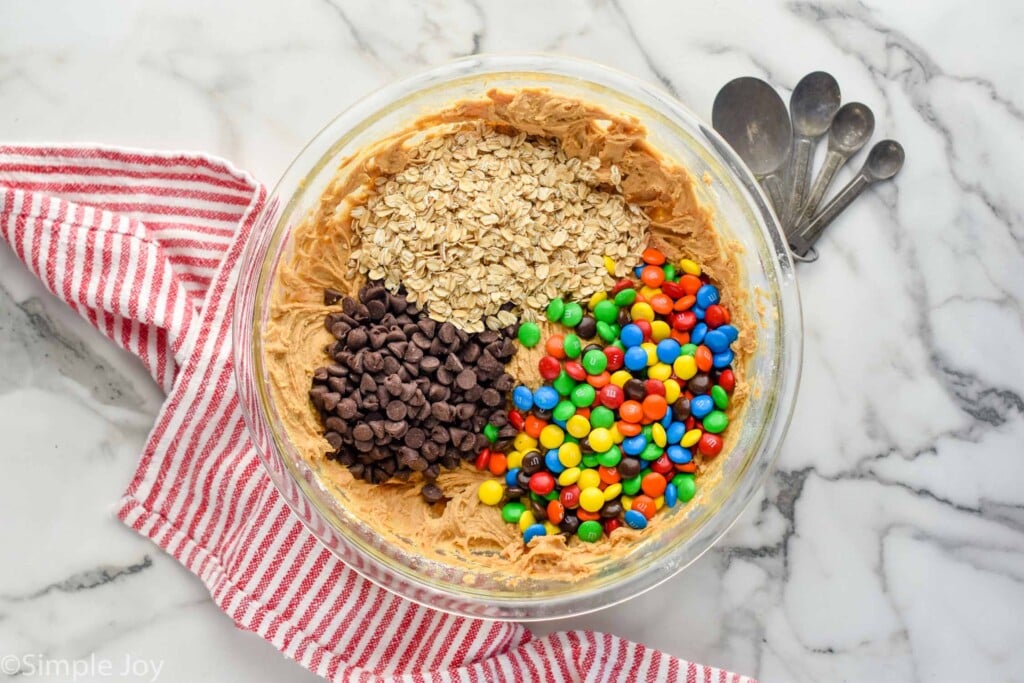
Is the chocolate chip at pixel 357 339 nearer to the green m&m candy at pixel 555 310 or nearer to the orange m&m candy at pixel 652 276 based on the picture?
the green m&m candy at pixel 555 310

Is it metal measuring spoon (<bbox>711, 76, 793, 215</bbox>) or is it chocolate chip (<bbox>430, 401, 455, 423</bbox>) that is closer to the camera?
chocolate chip (<bbox>430, 401, 455, 423</bbox>)

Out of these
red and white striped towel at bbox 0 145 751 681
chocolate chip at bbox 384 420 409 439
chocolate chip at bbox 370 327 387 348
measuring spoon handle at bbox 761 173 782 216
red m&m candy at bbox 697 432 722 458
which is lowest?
red and white striped towel at bbox 0 145 751 681

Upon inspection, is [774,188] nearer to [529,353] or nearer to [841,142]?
[841,142]

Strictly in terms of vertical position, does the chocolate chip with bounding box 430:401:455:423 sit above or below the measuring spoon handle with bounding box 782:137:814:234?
below

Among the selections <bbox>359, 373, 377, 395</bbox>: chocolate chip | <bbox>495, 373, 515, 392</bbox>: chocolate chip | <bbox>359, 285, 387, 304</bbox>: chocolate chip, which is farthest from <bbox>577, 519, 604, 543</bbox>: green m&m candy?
<bbox>359, 285, 387, 304</bbox>: chocolate chip

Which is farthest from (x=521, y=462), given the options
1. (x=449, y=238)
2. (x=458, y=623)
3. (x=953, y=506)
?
(x=953, y=506)

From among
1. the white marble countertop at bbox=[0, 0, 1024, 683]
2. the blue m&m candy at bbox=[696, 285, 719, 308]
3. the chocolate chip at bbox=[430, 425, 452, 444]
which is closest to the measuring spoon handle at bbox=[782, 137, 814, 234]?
the white marble countertop at bbox=[0, 0, 1024, 683]

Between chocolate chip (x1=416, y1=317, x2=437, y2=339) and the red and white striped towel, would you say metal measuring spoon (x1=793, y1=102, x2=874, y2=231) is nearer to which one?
chocolate chip (x1=416, y1=317, x2=437, y2=339)

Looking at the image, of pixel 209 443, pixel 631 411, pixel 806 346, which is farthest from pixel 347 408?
pixel 806 346
